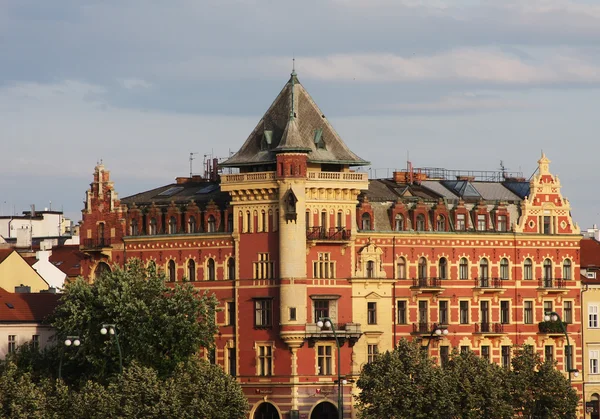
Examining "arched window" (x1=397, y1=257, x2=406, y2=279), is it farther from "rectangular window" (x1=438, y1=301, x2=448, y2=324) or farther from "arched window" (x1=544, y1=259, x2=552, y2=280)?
"arched window" (x1=544, y1=259, x2=552, y2=280)

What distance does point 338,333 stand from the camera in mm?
149375

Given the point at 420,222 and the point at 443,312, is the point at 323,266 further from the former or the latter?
the point at 443,312

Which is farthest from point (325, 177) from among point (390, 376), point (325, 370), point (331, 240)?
point (390, 376)

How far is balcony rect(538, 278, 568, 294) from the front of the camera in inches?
6270

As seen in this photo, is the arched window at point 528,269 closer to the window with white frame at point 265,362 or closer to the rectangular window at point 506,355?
the rectangular window at point 506,355

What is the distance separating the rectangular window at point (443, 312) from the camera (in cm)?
15600

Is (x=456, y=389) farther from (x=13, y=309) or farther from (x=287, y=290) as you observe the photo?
(x=13, y=309)

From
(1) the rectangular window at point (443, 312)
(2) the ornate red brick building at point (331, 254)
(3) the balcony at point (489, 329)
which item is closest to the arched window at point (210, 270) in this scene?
(2) the ornate red brick building at point (331, 254)

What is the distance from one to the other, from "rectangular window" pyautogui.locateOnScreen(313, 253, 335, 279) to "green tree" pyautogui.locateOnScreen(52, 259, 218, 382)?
7965 mm

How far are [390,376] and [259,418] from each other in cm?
2112

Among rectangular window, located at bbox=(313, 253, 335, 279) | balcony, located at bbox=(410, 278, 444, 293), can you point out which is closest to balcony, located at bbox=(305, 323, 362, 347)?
rectangular window, located at bbox=(313, 253, 335, 279)

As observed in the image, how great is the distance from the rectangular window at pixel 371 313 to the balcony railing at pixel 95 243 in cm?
2142

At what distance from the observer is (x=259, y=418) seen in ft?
493

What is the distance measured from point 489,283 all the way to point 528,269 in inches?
153
